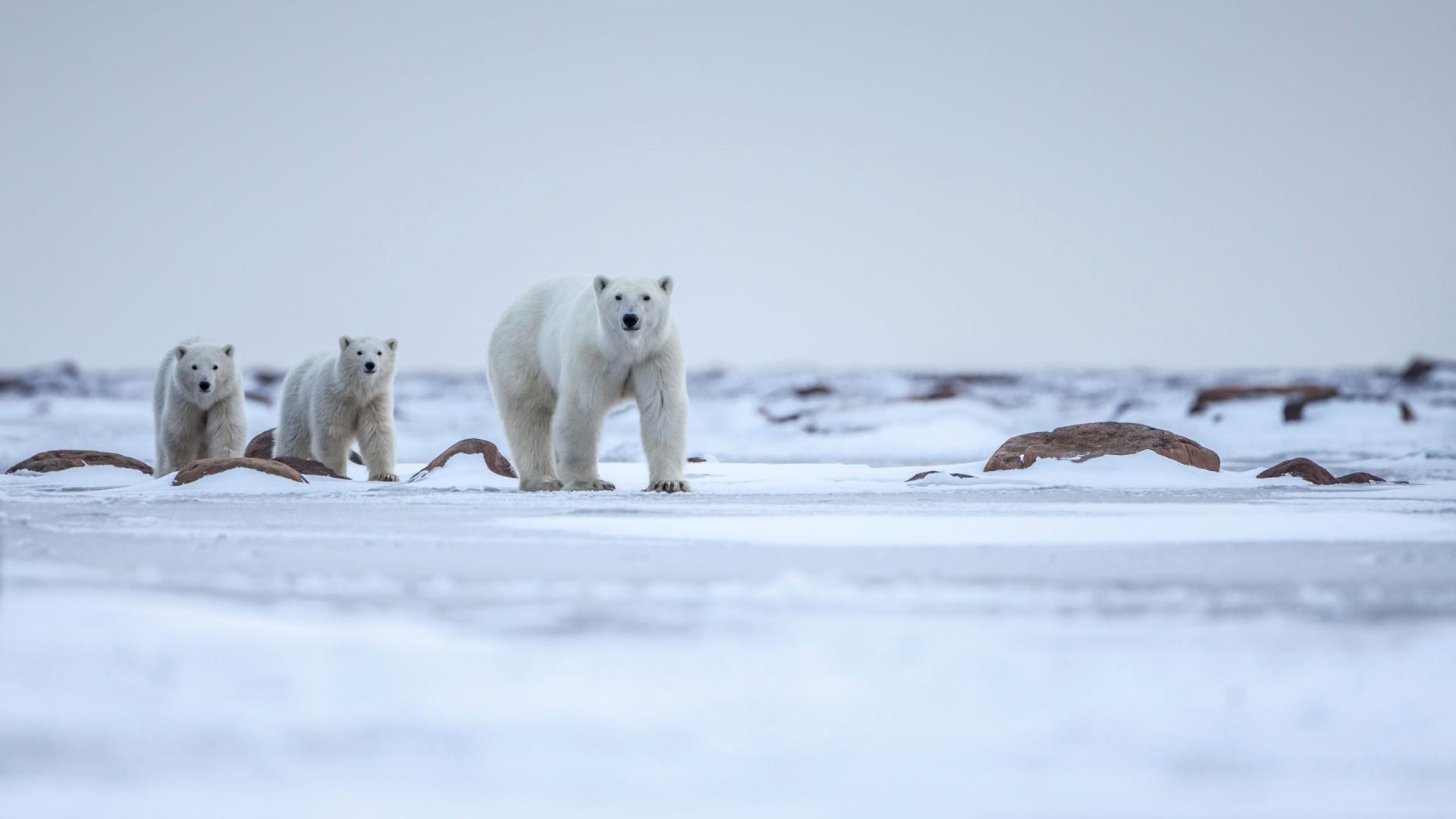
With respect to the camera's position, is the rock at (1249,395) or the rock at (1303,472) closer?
the rock at (1303,472)

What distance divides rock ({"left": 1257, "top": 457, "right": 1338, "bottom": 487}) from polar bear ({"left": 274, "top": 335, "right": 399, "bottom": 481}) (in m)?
4.93

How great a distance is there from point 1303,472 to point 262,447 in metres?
6.70

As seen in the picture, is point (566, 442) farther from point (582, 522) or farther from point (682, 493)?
point (582, 522)

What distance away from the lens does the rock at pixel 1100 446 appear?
6.91m

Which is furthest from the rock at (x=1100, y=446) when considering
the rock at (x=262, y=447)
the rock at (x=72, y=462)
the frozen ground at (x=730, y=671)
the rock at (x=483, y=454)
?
the rock at (x=72, y=462)

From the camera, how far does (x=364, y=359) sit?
755 cm

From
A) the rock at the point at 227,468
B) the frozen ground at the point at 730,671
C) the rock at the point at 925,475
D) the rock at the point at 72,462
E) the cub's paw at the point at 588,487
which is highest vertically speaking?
the rock at the point at 72,462

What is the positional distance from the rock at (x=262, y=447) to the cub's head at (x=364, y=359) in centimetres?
148

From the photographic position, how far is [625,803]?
5.32 feet

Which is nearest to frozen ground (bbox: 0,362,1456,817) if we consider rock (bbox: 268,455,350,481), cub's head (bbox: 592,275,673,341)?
cub's head (bbox: 592,275,673,341)

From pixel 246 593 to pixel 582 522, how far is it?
1804mm

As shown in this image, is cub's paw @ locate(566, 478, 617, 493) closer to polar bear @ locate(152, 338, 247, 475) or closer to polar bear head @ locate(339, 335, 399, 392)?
polar bear head @ locate(339, 335, 399, 392)

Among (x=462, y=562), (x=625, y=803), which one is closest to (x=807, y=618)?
(x=625, y=803)

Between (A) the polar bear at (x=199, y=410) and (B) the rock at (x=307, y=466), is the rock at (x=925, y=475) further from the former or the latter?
(A) the polar bear at (x=199, y=410)
